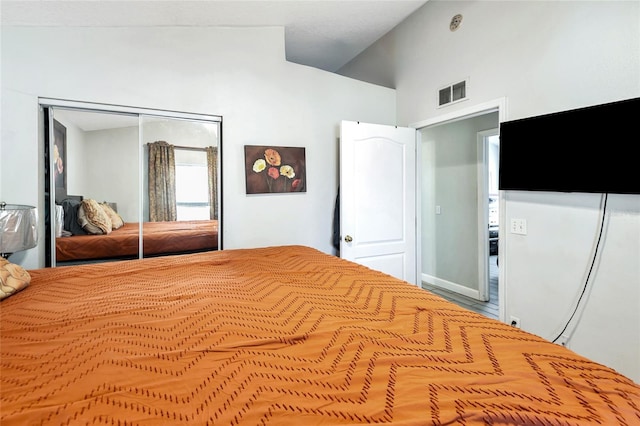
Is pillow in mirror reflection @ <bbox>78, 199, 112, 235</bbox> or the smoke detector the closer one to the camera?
pillow in mirror reflection @ <bbox>78, 199, 112, 235</bbox>


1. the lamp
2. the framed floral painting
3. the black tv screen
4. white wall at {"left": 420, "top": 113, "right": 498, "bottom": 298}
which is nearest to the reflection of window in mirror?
the framed floral painting

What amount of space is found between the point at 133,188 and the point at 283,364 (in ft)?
7.31

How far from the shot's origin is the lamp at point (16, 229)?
5.45ft

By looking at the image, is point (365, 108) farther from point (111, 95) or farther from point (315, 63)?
point (111, 95)

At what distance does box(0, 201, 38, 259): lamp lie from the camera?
1.66 meters

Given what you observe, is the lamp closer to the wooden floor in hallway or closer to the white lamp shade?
the white lamp shade

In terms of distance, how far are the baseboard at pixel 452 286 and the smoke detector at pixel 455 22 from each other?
2828 mm

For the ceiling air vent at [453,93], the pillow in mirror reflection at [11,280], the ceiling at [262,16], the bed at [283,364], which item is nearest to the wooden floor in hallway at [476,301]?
the ceiling air vent at [453,93]

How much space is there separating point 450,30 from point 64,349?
333 cm

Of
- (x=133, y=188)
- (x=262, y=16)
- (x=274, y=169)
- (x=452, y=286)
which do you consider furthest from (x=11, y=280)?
(x=452, y=286)

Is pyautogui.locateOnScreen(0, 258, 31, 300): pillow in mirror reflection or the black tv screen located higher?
the black tv screen

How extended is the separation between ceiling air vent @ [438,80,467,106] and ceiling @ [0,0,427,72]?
89cm

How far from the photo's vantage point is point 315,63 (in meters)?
4.04

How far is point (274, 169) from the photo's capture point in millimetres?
2838
